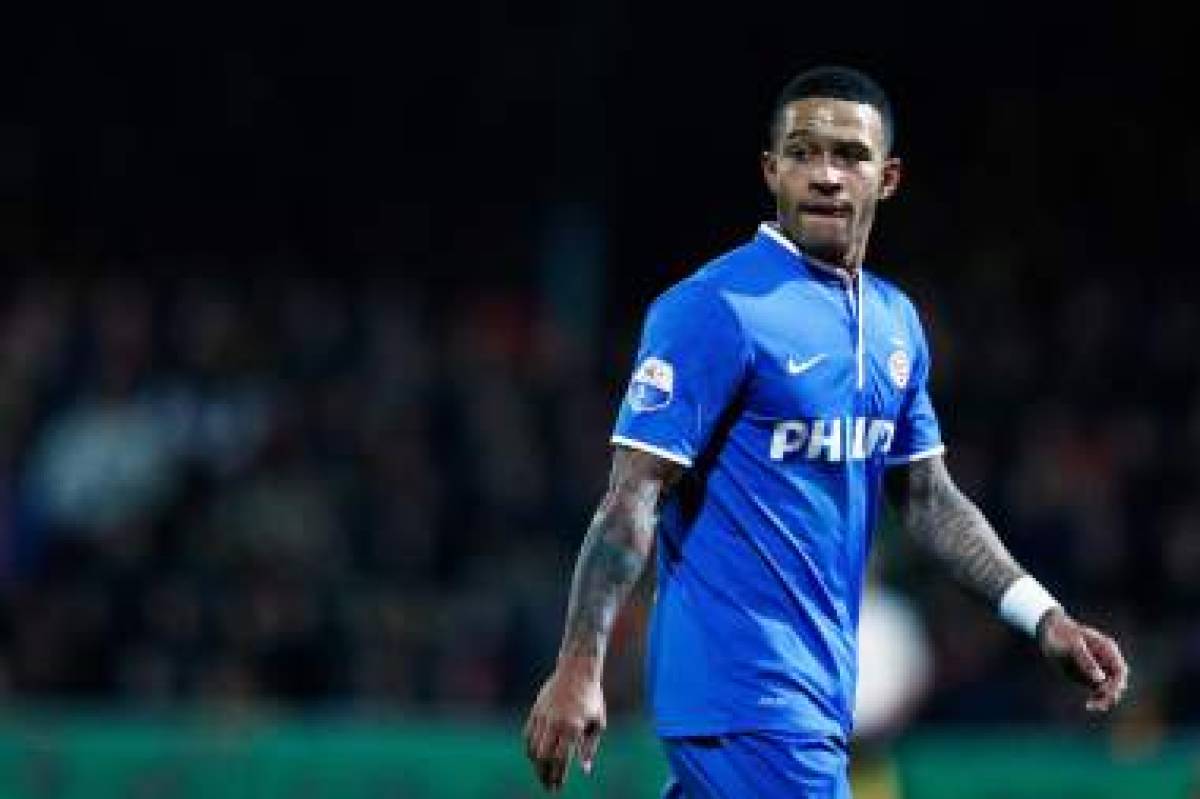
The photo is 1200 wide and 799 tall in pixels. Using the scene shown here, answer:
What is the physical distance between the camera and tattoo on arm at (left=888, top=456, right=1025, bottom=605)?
6.02m

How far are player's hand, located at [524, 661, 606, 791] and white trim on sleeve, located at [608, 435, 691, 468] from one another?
49cm

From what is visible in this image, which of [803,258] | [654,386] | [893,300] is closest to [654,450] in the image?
[654,386]

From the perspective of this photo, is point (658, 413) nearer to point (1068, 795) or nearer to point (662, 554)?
point (662, 554)

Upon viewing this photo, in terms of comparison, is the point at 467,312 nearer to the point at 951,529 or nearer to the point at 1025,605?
the point at 951,529

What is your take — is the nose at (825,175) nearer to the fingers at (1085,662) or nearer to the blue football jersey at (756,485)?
the blue football jersey at (756,485)

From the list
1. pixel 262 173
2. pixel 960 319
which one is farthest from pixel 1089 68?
pixel 262 173

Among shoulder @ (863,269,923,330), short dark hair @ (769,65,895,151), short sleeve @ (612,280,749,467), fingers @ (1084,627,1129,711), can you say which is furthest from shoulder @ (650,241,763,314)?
fingers @ (1084,627,1129,711)

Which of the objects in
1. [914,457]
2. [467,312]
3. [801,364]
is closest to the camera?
[801,364]

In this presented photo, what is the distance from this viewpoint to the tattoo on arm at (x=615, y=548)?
5.30 metres

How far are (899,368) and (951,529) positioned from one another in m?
0.41

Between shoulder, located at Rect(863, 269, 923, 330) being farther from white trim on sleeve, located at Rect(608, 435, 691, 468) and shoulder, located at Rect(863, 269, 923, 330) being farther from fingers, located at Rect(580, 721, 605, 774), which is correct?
fingers, located at Rect(580, 721, 605, 774)

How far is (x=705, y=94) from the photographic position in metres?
17.4

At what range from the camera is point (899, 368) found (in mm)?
5859

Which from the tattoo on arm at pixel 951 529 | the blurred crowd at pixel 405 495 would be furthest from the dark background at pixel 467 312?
the tattoo on arm at pixel 951 529
